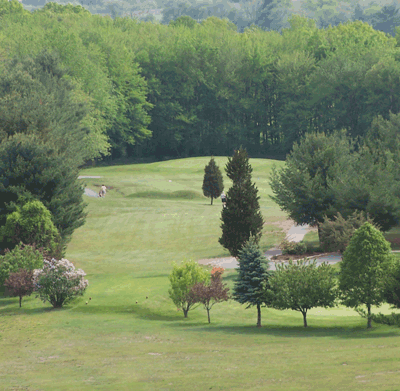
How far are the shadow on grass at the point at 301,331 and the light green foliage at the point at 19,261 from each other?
12.6m

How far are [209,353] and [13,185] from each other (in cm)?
2642

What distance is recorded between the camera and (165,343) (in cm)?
2345

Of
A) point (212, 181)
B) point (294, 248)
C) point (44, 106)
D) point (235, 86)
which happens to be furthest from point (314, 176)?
point (235, 86)

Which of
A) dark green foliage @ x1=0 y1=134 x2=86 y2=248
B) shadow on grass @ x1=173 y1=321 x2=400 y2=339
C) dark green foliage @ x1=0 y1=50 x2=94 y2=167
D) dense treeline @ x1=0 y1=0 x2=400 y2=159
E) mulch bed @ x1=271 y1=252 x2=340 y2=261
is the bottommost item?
shadow on grass @ x1=173 y1=321 x2=400 y2=339

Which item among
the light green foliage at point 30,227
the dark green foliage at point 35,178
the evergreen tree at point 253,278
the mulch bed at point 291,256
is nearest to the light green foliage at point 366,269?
the evergreen tree at point 253,278

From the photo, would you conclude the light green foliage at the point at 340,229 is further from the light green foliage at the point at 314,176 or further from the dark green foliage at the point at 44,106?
the dark green foliage at the point at 44,106

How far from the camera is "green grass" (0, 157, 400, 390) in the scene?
1688 cm

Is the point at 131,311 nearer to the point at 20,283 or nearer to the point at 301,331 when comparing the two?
the point at 20,283

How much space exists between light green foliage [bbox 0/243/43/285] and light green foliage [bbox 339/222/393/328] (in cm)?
1868

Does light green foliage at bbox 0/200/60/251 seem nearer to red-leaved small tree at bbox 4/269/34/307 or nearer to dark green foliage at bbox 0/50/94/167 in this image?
dark green foliage at bbox 0/50/94/167

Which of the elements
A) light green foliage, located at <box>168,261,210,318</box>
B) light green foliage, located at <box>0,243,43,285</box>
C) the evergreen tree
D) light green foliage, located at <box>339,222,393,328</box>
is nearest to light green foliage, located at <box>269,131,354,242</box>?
light green foliage, located at <box>168,261,210,318</box>

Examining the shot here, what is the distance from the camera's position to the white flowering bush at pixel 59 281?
3192 centimetres

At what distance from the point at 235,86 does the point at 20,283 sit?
99.2 metres

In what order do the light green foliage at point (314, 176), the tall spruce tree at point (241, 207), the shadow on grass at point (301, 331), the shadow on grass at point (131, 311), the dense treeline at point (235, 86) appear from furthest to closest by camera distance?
1. the dense treeline at point (235, 86)
2. the light green foliage at point (314, 176)
3. the tall spruce tree at point (241, 207)
4. the shadow on grass at point (131, 311)
5. the shadow on grass at point (301, 331)
